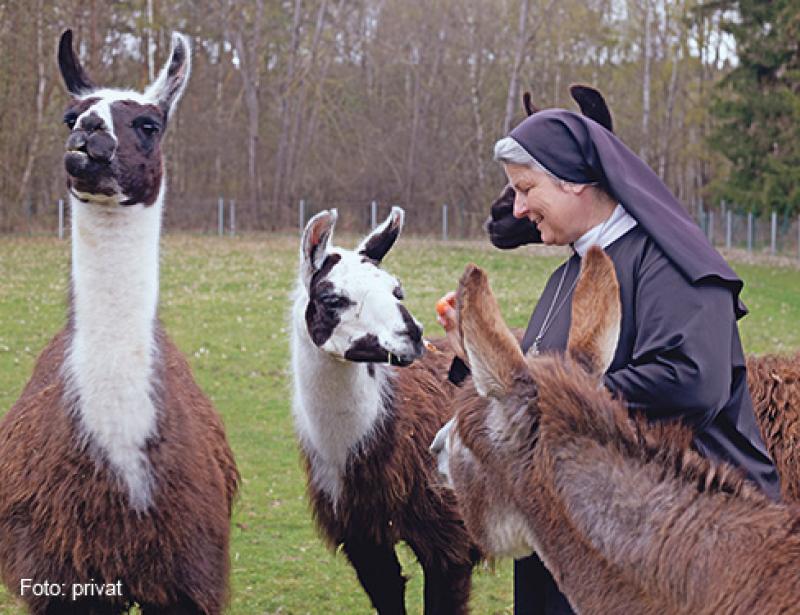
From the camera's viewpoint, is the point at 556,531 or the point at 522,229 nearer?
the point at 556,531

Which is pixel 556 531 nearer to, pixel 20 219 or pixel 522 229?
pixel 522 229

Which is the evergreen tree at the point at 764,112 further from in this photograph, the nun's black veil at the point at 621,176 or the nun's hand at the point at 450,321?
the nun's black veil at the point at 621,176

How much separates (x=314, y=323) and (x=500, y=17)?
3545 centimetres

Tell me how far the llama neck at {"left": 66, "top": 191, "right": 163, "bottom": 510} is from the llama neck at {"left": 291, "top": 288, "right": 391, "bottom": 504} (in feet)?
3.36

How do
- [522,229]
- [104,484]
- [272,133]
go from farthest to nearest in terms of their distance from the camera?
[272,133]
[104,484]
[522,229]

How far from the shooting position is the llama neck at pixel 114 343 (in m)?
3.90

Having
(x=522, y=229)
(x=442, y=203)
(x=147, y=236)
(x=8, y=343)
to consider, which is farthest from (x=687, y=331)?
(x=442, y=203)

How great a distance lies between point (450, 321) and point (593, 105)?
872mm

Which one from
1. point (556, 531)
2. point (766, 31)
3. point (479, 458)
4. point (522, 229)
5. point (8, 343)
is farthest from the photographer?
point (766, 31)

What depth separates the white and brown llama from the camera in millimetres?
3904

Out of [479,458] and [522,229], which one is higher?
[522,229]

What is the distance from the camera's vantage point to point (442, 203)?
3903cm

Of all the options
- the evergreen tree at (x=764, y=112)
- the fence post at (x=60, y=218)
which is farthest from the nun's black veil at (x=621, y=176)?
the fence post at (x=60, y=218)

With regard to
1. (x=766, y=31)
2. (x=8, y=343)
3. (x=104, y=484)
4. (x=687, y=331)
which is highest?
(x=766, y=31)
